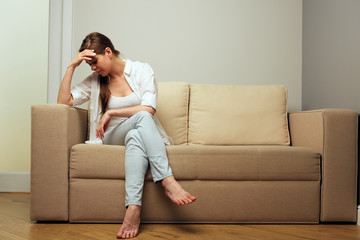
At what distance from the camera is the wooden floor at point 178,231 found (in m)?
1.48

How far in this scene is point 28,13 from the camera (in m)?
2.82

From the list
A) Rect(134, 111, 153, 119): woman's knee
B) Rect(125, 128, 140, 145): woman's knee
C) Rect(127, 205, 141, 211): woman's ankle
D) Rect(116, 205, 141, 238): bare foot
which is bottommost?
Rect(116, 205, 141, 238): bare foot

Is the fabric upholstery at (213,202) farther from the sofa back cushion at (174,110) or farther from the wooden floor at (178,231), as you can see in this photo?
the sofa back cushion at (174,110)

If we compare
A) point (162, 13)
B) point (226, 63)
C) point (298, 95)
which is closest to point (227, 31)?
point (226, 63)

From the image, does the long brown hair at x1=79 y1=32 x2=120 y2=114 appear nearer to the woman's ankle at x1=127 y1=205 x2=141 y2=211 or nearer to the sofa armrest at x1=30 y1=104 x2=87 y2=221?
the sofa armrest at x1=30 y1=104 x2=87 y2=221

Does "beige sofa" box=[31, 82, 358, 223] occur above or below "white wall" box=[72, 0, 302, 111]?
below

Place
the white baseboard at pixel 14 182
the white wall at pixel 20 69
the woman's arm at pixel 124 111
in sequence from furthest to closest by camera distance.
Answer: the white wall at pixel 20 69 → the white baseboard at pixel 14 182 → the woman's arm at pixel 124 111

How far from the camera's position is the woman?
1570 millimetres

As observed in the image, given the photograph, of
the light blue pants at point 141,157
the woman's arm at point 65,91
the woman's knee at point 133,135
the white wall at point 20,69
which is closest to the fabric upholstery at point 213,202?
the light blue pants at point 141,157

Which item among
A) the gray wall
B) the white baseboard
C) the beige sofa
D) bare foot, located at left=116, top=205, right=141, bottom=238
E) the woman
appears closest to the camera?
bare foot, located at left=116, top=205, right=141, bottom=238

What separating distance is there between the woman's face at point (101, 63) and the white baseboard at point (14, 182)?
50.4 inches

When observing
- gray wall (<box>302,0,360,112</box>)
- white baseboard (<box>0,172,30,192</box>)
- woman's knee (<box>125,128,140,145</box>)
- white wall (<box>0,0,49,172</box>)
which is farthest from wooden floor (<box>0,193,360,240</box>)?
white wall (<box>0,0,49,172</box>)

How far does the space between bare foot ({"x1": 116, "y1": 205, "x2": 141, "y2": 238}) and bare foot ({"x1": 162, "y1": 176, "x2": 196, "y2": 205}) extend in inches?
6.3

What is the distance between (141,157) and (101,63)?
0.65 metres
